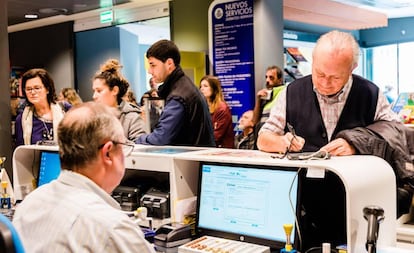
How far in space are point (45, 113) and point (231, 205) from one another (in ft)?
6.79

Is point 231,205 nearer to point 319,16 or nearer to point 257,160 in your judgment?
point 257,160

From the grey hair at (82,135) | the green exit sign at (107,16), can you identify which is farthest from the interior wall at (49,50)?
the grey hair at (82,135)

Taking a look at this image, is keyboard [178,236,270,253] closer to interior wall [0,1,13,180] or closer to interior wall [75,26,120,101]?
interior wall [0,1,13,180]

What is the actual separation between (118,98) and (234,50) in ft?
10.9

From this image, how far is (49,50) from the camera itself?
9.55m

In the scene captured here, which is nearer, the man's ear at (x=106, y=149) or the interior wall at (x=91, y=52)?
the man's ear at (x=106, y=149)

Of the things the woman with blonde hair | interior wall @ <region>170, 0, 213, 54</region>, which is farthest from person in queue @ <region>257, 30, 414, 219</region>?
interior wall @ <region>170, 0, 213, 54</region>

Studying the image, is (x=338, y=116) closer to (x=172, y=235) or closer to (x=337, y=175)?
(x=337, y=175)

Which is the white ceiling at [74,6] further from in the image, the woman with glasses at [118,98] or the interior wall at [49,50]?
the woman with glasses at [118,98]

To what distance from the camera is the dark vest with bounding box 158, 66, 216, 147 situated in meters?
2.89

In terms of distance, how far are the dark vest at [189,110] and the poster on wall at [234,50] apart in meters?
3.30

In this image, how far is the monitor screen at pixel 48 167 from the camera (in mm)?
2943

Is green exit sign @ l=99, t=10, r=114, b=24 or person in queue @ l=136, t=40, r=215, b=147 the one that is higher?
green exit sign @ l=99, t=10, r=114, b=24

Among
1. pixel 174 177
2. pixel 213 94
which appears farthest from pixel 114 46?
pixel 174 177
